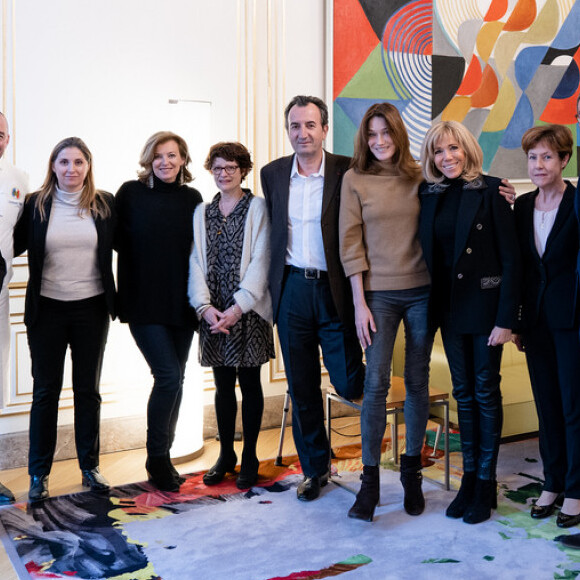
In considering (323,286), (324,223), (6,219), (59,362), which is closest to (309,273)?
(323,286)

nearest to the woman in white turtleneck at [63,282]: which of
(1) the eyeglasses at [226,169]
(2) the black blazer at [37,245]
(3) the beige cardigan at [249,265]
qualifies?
(2) the black blazer at [37,245]

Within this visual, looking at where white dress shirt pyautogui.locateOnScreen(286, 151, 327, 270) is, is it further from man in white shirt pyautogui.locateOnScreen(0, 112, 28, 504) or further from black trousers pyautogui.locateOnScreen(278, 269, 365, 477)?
man in white shirt pyautogui.locateOnScreen(0, 112, 28, 504)

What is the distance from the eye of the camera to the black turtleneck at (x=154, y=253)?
3.02m

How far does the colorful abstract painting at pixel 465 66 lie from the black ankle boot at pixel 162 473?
2066 millimetres

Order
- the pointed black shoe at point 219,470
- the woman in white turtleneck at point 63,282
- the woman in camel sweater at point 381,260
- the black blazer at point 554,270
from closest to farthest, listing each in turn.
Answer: the black blazer at point 554,270
the woman in camel sweater at point 381,260
the woman in white turtleneck at point 63,282
the pointed black shoe at point 219,470

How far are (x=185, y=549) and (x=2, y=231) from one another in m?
1.44

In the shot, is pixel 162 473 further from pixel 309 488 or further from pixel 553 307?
pixel 553 307

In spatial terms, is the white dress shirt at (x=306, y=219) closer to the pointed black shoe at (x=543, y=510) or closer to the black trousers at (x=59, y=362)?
the black trousers at (x=59, y=362)

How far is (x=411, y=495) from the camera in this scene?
284cm

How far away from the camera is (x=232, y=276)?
3.04 metres

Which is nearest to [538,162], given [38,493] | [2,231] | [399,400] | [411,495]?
[399,400]

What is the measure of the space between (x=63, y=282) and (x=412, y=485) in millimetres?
1624

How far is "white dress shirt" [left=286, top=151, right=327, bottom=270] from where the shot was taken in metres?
2.85

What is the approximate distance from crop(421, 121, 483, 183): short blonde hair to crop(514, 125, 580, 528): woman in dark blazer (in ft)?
0.66
